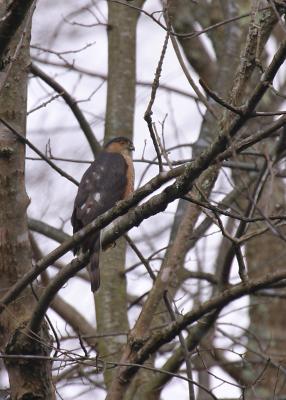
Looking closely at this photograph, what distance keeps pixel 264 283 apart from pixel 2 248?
4.91 ft

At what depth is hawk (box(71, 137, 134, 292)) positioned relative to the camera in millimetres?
5395

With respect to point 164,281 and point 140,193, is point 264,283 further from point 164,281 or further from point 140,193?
point 164,281

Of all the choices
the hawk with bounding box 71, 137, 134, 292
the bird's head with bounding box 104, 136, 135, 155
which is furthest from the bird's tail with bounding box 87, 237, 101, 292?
the bird's head with bounding box 104, 136, 135, 155

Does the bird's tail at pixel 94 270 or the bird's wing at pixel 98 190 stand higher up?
the bird's wing at pixel 98 190

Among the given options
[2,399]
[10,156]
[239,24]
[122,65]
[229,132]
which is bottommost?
[2,399]

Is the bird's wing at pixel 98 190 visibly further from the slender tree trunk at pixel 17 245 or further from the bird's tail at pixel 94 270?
the slender tree trunk at pixel 17 245

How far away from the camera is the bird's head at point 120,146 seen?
6344 millimetres

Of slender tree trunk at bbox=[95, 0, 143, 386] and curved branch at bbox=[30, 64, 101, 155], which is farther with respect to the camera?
slender tree trunk at bbox=[95, 0, 143, 386]

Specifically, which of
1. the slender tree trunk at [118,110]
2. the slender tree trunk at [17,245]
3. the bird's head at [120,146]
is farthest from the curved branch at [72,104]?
the slender tree trunk at [17,245]

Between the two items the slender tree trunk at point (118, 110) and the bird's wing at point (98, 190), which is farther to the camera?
the slender tree trunk at point (118, 110)

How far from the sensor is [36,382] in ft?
13.8

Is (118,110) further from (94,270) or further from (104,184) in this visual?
(94,270)

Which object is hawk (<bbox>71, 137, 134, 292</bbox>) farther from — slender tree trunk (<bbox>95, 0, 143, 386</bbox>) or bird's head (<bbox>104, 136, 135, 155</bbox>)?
slender tree trunk (<bbox>95, 0, 143, 386</bbox>)

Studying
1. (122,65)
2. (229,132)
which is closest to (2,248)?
(229,132)
